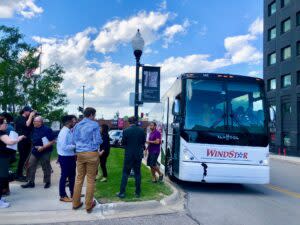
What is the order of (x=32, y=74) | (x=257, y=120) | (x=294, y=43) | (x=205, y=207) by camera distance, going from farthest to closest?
(x=294, y=43)
(x=32, y=74)
(x=257, y=120)
(x=205, y=207)

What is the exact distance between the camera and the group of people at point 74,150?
7596 millimetres

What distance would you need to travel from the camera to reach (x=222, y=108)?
10.7 meters

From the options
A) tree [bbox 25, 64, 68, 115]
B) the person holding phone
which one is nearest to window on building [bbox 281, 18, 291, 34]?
tree [bbox 25, 64, 68, 115]

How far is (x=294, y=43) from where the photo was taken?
140ft

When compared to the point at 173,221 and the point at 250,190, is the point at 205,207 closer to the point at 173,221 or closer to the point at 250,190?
the point at 173,221

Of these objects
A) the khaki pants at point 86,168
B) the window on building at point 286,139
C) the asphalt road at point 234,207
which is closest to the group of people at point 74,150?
the khaki pants at point 86,168

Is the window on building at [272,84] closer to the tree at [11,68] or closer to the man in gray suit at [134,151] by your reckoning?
the tree at [11,68]

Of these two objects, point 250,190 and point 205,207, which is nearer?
point 205,207

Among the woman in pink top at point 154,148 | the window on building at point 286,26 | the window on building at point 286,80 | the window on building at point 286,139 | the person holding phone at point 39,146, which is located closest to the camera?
the person holding phone at point 39,146

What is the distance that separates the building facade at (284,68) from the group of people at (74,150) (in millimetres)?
33817

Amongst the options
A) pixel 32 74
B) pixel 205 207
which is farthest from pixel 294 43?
pixel 205 207

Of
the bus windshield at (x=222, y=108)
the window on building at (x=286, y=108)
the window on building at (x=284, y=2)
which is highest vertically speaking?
the window on building at (x=284, y=2)

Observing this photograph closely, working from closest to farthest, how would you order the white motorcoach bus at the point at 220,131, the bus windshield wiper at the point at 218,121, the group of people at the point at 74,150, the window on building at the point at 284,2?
1. the group of people at the point at 74,150
2. the white motorcoach bus at the point at 220,131
3. the bus windshield wiper at the point at 218,121
4. the window on building at the point at 284,2

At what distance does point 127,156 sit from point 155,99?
3.65 metres
